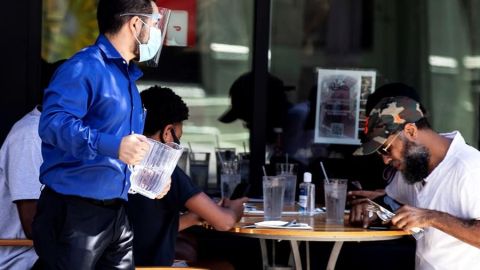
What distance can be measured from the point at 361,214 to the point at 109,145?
1.43 metres

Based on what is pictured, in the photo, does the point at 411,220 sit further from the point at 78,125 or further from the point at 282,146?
the point at 282,146

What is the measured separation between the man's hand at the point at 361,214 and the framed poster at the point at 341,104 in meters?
1.46

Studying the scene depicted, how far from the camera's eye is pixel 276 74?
5.21 meters

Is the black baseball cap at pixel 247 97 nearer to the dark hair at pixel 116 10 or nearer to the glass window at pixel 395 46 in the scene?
the glass window at pixel 395 46

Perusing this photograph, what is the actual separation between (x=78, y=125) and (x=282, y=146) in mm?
2665

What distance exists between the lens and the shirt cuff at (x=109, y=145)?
2.67m

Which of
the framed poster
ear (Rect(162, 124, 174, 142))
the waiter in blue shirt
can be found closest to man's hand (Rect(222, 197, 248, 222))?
ear (Rect(162, 124, 174, 142))

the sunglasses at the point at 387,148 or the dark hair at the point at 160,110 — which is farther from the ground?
the dark hair at the point at 160,110

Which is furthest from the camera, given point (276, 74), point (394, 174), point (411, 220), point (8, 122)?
point (276, 74)

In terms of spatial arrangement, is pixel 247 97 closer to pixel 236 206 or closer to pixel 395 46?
pixel 395 46

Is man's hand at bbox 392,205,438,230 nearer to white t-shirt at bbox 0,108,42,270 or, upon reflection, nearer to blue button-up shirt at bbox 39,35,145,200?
blue button-up shirt at bbox 39,35,145,200

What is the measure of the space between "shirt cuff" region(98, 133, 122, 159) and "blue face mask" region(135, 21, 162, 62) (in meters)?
0.48

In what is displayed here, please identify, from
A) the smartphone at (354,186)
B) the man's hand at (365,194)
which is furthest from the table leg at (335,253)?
the smartphone at (354,186)

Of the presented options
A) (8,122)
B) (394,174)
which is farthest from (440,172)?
(8,122)
